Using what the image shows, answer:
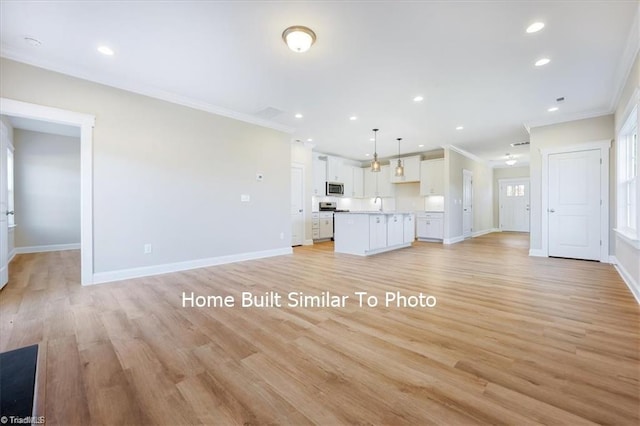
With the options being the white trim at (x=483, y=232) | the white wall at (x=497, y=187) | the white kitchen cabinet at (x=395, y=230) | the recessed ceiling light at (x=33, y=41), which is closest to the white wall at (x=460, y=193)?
the white trim at (x=483, y=232)

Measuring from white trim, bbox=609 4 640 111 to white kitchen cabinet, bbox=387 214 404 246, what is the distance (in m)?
4.04

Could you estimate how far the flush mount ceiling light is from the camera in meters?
2.64

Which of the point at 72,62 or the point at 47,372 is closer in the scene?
the point at 47,372

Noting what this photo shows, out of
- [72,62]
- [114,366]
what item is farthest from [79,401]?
[72,62]

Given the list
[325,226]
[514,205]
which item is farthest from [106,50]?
[514,205]

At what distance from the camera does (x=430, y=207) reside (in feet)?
28.9

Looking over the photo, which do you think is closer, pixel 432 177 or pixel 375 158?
pixel 375 158

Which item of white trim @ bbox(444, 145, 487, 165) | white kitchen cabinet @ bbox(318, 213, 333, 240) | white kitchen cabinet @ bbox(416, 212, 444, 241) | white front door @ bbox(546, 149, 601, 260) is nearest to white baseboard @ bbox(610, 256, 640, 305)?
white front door @ bbox(546, 149, 601, 260)

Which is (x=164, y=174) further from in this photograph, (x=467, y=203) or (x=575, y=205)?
(x=467, y=203)

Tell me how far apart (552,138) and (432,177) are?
9.92ft

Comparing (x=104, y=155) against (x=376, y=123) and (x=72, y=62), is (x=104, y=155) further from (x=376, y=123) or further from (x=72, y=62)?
(x=376, y=123)

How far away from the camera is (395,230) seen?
653cm

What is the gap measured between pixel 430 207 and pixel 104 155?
8.33 metres

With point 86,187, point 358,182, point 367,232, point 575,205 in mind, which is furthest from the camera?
point 358,182
